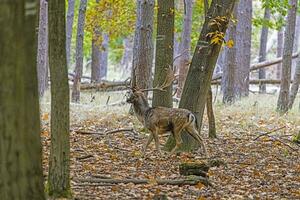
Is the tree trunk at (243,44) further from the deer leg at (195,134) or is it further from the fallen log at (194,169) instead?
the fallen log at (194,169)

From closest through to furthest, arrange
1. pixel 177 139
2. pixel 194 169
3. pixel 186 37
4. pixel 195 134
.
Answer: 1. pixel 194 169
2. pixel 177 139
3. pixel 195 134
4. pixel 186 37

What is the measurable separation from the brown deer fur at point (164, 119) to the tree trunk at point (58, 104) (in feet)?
13.2

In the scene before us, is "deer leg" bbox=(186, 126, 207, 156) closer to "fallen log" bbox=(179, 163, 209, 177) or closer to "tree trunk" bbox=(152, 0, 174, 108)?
"tree trunk" bbox=(152, 0, 174, 108)

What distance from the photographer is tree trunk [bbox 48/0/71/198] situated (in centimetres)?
698

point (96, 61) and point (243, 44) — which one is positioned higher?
point (243, 44)

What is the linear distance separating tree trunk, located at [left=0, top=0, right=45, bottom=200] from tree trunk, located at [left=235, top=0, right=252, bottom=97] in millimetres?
17903

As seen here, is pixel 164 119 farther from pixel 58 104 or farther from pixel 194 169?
pixel 58 104

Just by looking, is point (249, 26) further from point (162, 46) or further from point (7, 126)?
point (7, 126)

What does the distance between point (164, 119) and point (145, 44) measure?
12.6 feet

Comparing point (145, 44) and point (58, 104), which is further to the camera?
point (145, 44)

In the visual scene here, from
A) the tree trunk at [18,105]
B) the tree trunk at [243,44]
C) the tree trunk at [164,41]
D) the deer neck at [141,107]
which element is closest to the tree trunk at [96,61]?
the tree trunk at [243,44]

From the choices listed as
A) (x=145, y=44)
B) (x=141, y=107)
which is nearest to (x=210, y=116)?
(x=141, y=107)

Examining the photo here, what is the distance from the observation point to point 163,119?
11.5 m

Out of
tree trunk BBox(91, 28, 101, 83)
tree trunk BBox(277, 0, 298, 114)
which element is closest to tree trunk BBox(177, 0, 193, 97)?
tree trunk BBox(277, 0, 298, 114)
